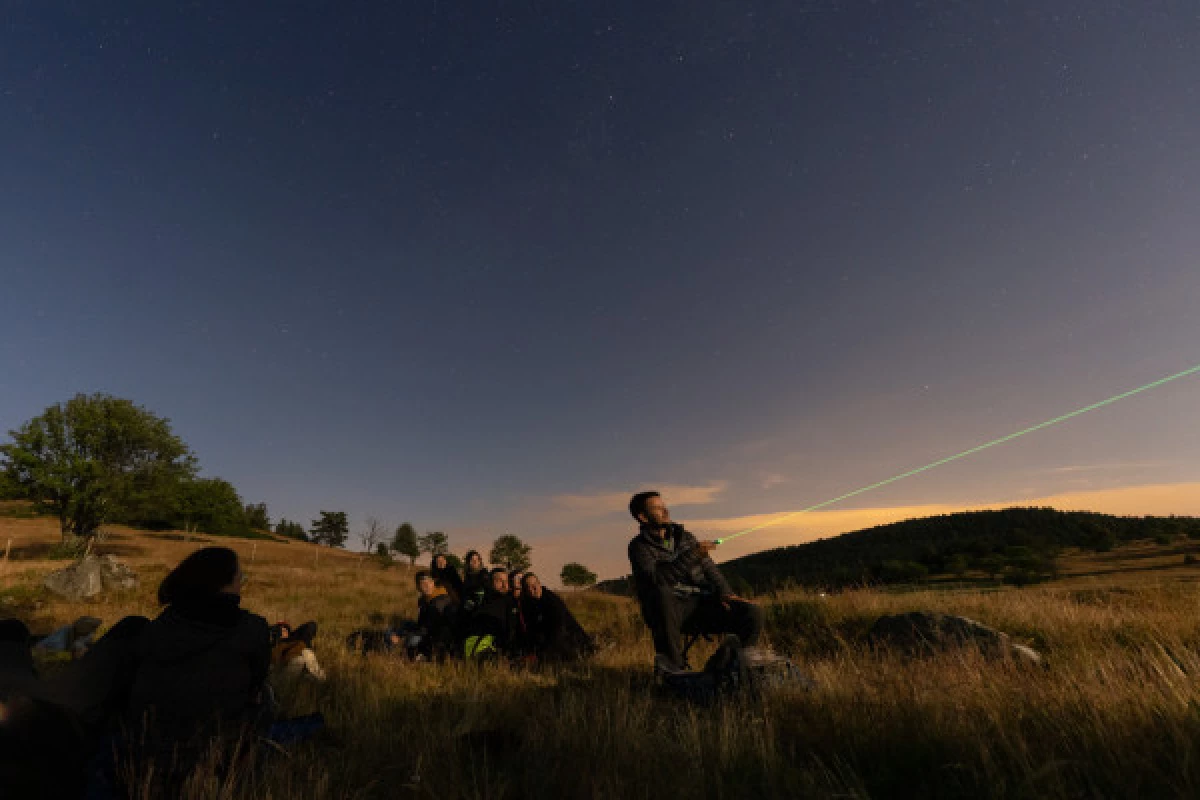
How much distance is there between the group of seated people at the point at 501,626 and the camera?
746 centimetres

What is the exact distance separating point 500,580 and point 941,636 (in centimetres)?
573

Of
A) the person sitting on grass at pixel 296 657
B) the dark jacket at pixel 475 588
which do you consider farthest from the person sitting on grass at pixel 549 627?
the person sitting on grass at pixel 296 657

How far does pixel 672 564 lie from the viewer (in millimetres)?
5410

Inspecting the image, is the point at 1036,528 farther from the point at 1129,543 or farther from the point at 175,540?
the point at 175,540

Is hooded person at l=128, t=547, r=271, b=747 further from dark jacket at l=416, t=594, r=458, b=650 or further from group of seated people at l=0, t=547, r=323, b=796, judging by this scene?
dark jacket at l=416, t=594, r=458, b=650

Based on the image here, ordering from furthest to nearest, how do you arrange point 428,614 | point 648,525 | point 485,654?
1. point 428,614
2. point 485,654
3. point 648,525

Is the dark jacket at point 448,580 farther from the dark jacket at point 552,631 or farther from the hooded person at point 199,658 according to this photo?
the hooded person at point 199,658

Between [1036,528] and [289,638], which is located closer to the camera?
[289,638]

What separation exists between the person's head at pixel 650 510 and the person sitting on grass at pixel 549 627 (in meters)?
2.66

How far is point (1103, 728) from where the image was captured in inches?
86.6

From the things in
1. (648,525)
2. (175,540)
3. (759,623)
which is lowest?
(175,540)

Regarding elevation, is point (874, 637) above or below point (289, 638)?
above

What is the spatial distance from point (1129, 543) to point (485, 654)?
238 feet

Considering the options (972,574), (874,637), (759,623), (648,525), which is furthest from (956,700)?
(972,574)
